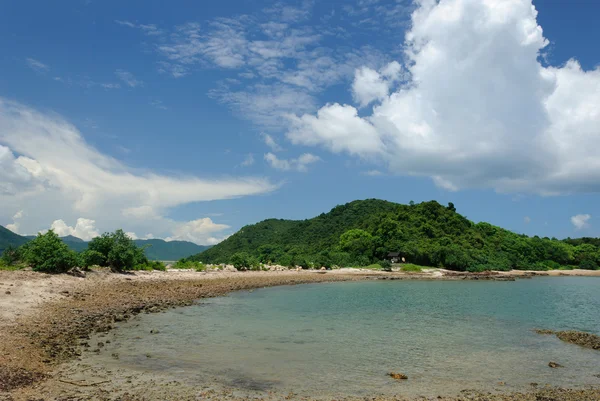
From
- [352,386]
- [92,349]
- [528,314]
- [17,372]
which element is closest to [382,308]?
Result: [528,314]

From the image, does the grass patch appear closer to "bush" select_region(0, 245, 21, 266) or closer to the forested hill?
the forested hill

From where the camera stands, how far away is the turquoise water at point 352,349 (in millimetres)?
12039

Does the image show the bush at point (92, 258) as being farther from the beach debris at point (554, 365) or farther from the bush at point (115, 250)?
the beach debris at point (554, 365)

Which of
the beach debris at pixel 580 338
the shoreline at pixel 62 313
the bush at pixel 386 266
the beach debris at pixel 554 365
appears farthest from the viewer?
the bush at pixel 386 266

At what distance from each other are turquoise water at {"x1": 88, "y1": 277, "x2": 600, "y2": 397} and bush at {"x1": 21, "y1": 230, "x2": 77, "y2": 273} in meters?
10.1

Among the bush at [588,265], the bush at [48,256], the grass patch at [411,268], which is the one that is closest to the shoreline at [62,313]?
the bush at [48,256]

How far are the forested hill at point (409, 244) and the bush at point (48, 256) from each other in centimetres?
3607

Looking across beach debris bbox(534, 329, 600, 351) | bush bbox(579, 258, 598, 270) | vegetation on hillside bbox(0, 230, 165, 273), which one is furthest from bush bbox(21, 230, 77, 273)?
bush bbox(579, 258, 598, 270)

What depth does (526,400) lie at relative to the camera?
1034 centimetres

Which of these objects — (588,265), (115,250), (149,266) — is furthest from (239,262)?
(588,265)

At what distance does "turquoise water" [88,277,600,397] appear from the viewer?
12039mm

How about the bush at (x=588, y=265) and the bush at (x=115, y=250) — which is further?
the bush at (x=588, y=265)

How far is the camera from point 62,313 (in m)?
18.4

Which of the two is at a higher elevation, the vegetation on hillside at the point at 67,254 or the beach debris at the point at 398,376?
the vegetation on hillside at the point at 67,254
